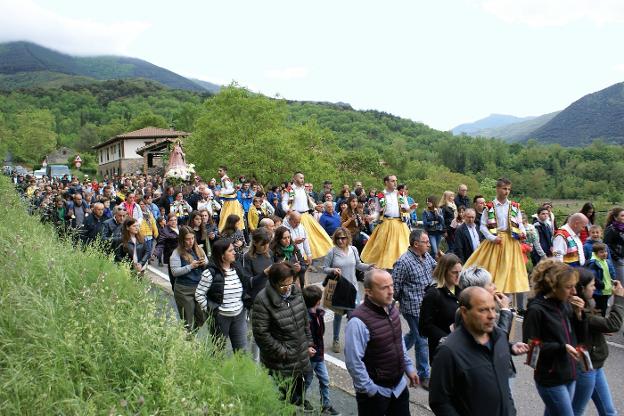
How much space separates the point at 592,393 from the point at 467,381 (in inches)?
90.2

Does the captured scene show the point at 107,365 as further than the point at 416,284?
No

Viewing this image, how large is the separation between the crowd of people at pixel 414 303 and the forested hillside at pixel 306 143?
22879 millimetres

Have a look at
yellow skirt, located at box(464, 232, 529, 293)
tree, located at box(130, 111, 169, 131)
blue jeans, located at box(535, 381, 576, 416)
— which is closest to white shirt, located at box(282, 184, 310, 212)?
yellow skirt, located at box(464, 232, 529, 293)

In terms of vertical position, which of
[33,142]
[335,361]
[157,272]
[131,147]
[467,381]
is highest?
[467,381]

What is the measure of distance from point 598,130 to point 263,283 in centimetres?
15236

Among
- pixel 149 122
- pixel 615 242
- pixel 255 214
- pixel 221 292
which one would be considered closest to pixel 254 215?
pixel 255 214

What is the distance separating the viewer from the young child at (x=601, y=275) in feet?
24.5

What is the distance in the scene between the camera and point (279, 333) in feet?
16.9

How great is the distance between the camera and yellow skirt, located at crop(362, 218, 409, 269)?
1091 centimetres

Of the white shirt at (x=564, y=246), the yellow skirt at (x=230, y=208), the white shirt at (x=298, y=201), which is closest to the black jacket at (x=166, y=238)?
the white shirt at (x=298, y=201)

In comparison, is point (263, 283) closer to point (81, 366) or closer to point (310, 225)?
point (81, 366)

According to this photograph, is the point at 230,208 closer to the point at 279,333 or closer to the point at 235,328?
the point at 235,328

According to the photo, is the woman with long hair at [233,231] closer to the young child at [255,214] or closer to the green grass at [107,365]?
the green grass at [107,365]

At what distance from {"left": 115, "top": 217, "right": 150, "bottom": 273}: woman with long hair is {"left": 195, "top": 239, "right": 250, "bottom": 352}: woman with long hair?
97.9 inches
